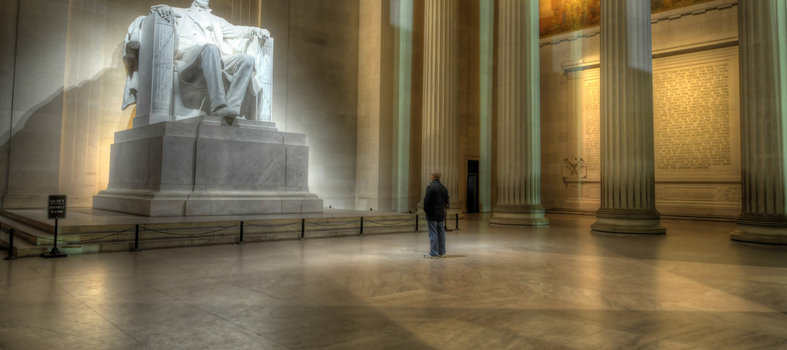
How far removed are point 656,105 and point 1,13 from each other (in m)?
18.1

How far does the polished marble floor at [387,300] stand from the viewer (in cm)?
300

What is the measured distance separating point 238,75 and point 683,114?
13469 mm

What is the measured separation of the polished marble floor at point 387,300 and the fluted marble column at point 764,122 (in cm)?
252

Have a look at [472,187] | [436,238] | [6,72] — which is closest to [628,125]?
[436,238]

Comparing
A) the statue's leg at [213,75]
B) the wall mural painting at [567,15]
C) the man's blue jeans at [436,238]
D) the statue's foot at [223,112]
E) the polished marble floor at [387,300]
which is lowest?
the polished marble floor at [387,300]

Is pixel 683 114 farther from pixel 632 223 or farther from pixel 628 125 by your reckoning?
pixel 632 223

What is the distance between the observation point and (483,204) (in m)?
18.9

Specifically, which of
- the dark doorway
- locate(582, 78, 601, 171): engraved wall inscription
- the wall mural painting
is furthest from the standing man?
the wall mural painting

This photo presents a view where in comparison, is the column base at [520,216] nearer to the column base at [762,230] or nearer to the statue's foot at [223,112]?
the column base at [762,230]

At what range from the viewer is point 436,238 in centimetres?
662

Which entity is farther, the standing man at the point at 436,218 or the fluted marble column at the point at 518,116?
the fluted marble column at the point at 518,116

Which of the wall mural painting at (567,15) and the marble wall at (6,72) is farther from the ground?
the wall mural painting at (567,15)

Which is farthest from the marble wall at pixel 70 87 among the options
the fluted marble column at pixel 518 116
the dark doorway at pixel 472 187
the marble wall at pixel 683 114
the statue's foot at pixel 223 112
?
the marble wall at pixel 683 114

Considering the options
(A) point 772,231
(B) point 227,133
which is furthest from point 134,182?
(A) point 772,231
